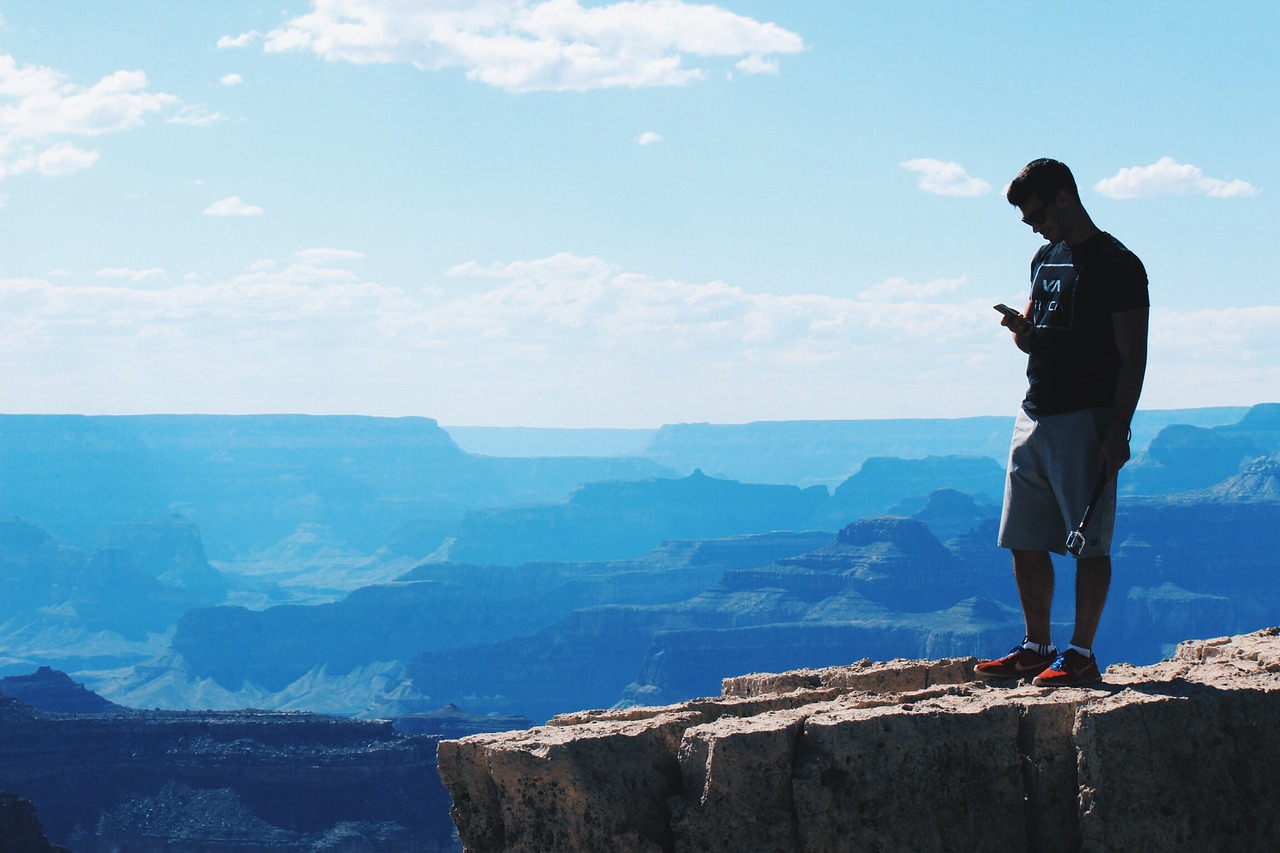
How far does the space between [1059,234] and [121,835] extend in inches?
2190

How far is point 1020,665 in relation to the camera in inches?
200

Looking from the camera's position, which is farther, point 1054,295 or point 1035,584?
point 1035,584

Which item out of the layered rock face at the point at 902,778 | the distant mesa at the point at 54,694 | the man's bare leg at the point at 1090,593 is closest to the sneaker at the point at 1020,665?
the man's bare leg at the point at 1090,593

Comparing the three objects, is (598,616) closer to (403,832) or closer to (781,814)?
(403,832)

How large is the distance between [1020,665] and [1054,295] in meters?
1.26

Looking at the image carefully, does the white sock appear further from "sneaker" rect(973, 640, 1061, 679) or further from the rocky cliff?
the rocky cliff

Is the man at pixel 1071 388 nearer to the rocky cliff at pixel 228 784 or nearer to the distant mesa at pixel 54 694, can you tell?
the rocky cliff at pixel 228 784

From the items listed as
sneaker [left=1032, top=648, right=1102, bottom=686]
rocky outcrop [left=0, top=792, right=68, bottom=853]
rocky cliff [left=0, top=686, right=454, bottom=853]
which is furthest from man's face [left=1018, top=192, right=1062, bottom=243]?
rocky cliff [left=0, top=686, right=454, bottom=853]

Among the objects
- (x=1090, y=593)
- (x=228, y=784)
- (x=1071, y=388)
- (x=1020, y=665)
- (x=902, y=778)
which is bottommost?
(x=228, y=784)

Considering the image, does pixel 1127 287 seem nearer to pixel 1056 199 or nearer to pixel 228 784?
pixel 1056 199

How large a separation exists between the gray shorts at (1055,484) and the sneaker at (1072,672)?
13.1 inches

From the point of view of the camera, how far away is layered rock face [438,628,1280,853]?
13.6 feet

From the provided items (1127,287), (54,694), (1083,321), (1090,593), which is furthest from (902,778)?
(54,694)

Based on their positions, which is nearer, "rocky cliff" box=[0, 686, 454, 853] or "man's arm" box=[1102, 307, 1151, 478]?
"man's arm" box=[1102, 307, 1151, 478]
